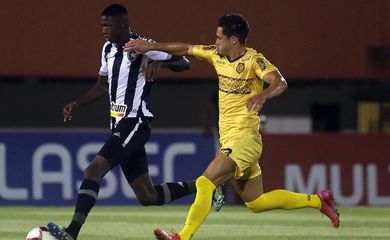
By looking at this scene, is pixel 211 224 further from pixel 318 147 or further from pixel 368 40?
pixel 368 40

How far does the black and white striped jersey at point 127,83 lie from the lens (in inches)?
441

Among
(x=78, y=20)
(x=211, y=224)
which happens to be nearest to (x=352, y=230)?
(x=211, y=224)

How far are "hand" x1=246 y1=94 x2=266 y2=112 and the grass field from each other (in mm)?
2865

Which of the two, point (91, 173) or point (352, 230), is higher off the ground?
point (91, 173)

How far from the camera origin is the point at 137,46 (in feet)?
35.8

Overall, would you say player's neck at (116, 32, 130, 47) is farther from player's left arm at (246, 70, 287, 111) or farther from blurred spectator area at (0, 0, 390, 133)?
blurred spectator area at (0, 0, 390, 133)

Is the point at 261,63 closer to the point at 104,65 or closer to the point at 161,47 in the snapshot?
the point at 161,47

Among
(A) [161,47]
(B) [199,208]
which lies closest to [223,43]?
(A) [161,47]

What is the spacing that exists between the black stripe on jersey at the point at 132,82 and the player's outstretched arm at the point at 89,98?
0.51 metres

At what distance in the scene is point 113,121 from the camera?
442 inches

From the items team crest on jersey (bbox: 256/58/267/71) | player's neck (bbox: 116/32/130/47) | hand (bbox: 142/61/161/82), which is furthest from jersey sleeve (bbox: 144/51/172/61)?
team crest on jersey (bbox: 256/58/267/71)

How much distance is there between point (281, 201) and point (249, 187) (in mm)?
482

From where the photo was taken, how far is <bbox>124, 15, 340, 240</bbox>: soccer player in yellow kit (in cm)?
1020

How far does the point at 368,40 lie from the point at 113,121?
1333 centimetres
